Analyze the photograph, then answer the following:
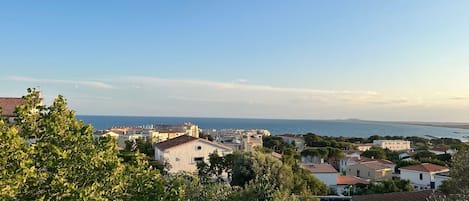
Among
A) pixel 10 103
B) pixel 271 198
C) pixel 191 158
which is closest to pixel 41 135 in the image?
pixel 271 198

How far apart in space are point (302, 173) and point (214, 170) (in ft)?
31.8

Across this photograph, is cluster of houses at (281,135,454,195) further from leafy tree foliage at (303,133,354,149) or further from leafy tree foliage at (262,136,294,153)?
leafy tree foliage at (303,133,354,149)

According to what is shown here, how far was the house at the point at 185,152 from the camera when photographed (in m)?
43.7

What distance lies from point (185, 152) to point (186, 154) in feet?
0.79

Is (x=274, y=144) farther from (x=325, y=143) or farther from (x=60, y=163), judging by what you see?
(x=60, y=163)

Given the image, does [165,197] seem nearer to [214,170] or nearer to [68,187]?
[68,187]

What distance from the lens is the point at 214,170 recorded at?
3816 centimetres

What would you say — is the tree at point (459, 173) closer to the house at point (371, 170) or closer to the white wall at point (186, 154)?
the white wall at point (186, 154)

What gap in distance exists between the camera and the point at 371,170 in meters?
48.2

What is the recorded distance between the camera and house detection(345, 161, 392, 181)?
47.6 m

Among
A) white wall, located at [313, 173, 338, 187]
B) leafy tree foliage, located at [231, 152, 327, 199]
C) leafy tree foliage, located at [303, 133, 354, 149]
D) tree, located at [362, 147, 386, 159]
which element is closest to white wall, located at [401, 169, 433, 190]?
white wall, located at [313, 173, 338, 187]

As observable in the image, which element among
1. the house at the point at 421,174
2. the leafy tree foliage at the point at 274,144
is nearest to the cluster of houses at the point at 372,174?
the house at the point at 421,174

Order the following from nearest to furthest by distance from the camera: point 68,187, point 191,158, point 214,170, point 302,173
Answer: point 68,187 → point 302,173 → point 214,170 → point 191,158

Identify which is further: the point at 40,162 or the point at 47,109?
the point at 47,109
